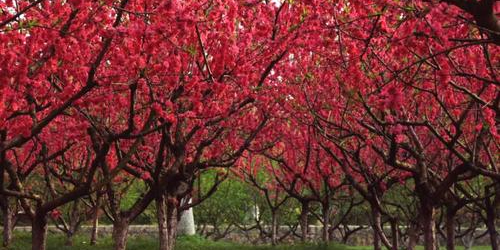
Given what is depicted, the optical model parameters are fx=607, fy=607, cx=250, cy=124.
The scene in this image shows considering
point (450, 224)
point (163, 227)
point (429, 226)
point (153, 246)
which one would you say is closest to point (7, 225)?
point (153, 246)

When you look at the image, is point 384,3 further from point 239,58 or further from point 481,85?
point 481,85

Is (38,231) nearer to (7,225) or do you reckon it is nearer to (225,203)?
(7,225)

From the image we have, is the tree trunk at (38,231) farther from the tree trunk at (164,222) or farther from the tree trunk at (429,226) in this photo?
the tree trunk at (429,226)

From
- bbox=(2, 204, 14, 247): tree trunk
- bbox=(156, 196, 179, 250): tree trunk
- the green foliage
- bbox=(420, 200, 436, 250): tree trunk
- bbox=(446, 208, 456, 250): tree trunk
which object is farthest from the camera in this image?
the green foliage

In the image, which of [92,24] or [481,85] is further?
[481,85]

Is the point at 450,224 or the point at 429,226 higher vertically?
the point at 450,224

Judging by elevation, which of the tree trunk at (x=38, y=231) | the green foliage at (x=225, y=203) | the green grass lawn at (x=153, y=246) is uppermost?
the green foliage at (x=225, y=203)

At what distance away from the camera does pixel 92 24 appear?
904cm

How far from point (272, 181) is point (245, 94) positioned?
19.4m

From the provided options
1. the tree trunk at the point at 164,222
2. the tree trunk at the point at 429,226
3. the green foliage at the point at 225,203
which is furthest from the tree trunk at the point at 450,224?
the green foliage at the point at 225,203

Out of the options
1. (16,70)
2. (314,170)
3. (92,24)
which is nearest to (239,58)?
(92,24)

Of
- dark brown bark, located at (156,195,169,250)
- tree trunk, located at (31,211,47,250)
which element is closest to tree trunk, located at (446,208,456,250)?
dark brown bark, located at (156,195,169,250)

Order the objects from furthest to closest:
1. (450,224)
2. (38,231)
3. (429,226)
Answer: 1. (450,224)
2. (429,226)
3. (38,231)

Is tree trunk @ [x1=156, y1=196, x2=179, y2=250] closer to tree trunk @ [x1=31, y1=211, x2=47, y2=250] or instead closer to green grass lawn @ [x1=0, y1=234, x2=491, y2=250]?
tree trunk @ [x1=31, y1=211, x2=47, y2=250]
